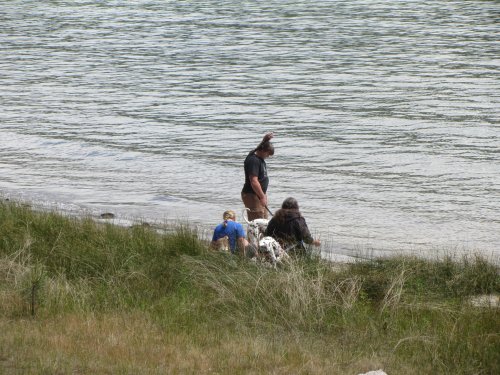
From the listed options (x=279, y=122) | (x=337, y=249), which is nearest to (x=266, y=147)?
(x=337, y=249)

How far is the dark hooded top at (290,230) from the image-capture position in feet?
43.1

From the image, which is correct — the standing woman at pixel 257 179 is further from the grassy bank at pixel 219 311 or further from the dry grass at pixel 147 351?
the dry grass at pixel 147 351

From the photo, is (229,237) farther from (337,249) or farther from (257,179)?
(337,249)

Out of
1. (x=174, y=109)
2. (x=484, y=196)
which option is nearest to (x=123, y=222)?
(x=484, y=196)

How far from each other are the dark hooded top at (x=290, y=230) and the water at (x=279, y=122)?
2937 millimetres

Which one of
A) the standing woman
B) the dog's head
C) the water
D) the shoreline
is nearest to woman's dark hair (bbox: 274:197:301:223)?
the dog's head

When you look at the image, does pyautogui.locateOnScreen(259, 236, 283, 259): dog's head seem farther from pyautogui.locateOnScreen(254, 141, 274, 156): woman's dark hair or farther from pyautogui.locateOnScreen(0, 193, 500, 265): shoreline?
pyautogui.locateOnScreen(254, 141, 274, 156): woman's dark hair

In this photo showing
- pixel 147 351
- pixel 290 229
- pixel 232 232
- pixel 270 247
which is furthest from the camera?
pixel 232 232

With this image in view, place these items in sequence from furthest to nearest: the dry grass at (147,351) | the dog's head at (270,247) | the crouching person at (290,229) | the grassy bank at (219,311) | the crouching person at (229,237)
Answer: the crouching person at (229,237) → the crouching person at (290,229) → the dog's head at (270,247) → the grassy bank at (219,311) → the dry grass at (147,351)

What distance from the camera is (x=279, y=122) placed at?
96.7 ft

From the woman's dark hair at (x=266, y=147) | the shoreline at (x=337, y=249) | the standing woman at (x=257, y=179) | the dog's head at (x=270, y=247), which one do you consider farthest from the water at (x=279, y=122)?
the dog's head at (x=270, y=247)

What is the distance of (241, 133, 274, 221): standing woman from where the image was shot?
47.6ft

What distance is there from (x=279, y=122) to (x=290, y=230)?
16450 millimetres

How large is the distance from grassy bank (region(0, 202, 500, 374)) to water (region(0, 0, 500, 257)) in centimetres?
→ 410
